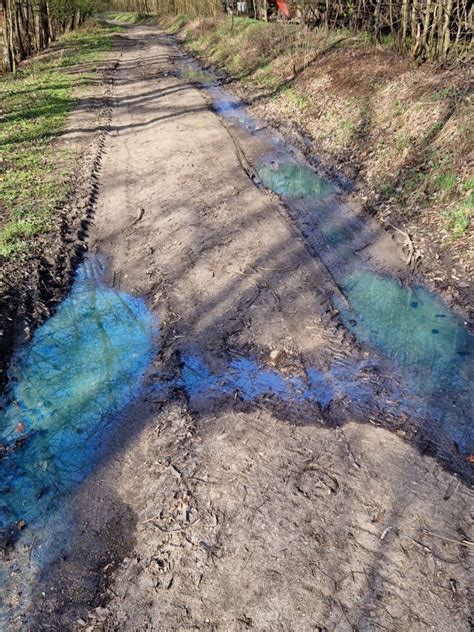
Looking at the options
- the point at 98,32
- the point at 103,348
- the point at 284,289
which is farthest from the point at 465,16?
the point at 98,32

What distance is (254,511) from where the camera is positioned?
12.3ft

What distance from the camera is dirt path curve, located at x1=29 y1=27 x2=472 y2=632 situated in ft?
10.6

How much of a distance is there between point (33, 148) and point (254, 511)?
10.6 metres

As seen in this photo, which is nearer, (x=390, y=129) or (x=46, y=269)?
(x=46, y=269)

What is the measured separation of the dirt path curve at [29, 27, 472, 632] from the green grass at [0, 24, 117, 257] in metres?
3.01

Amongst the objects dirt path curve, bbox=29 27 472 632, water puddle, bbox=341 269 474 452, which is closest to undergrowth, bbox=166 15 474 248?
water puddle, bbox=341 269 474 452

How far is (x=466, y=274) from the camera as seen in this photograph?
6.59 meters

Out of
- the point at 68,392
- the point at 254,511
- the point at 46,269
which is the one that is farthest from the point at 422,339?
the point at 46,269

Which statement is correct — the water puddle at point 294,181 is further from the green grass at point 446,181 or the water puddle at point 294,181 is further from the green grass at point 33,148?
the green grass at point 33,148

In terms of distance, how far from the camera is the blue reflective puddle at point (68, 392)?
423cm

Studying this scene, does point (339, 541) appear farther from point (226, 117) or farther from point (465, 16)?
point (226, 117)

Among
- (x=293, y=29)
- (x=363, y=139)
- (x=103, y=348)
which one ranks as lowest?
(x=103, y=348)

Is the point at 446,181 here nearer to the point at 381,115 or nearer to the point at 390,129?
the point at 390,129

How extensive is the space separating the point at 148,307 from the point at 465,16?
29.4 feet
